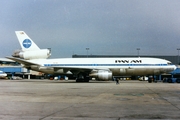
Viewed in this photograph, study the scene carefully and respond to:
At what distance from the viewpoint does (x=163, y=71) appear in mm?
40938

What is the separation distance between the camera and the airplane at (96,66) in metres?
39.8

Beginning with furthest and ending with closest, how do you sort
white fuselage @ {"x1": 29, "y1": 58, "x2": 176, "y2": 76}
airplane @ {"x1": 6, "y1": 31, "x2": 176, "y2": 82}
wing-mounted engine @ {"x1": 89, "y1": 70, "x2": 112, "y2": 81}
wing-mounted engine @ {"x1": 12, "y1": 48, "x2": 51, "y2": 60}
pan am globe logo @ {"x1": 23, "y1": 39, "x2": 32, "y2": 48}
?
pan am globe logo @ {"x1": 23, "y1": 39, "x2": 32, "y2": 48} → wing-mounted engine @ {"x1": 12, "y1": 48, "x2": 51, "y2": 60} → white fuselage @ {"x1": 29, "y1": 58, "x2": 176, "y2": 76} → airplane @ {"x1": 6, "y1": 31, "x2": 176, "y2": 82} → wing-mounted engine @ {"x1": 89, "y1": 70, "x2": 112, "y2": 81}

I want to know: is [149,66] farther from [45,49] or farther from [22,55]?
[22,55]

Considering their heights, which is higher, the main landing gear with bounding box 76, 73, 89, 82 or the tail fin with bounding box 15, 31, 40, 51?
the tail fin with bounding box 15, 31, 40, 51

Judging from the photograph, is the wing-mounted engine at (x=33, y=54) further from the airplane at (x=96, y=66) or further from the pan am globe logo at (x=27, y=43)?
the pan am globe logo at (x=27, y=43)

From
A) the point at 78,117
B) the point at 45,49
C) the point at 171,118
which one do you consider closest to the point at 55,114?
the point at 78,117

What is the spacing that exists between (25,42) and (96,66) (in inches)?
492

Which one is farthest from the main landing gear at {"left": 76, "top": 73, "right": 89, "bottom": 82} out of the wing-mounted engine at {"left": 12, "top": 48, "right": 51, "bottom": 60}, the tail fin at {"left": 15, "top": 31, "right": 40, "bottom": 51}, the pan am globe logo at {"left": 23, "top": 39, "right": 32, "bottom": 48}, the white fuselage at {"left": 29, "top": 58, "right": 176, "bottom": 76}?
the pan am globe logo at {"left": 23, "top": 39, "right": 32, "bottom": 48}

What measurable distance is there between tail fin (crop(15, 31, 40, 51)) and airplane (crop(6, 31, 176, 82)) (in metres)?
0.90

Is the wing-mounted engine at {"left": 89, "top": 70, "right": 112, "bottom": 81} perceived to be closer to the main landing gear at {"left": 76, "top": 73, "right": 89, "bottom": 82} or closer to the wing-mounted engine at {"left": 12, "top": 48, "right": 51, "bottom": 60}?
the main landing gear at {"left": 76, "top": 73, "right": 89, "bottom": 82}

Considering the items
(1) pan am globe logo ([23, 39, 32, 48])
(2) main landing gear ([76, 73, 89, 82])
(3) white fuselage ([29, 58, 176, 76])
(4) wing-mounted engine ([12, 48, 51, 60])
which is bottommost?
(2) main landing gear ([76, 73, 89, 82])

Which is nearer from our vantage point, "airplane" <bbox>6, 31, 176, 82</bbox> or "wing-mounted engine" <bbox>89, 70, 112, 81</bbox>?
"wing-mounted engine" <bbox>89, 70, 112, 81</bbox>

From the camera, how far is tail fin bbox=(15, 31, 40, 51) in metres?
44.1

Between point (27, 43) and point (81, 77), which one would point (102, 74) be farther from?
point (27, 43)
